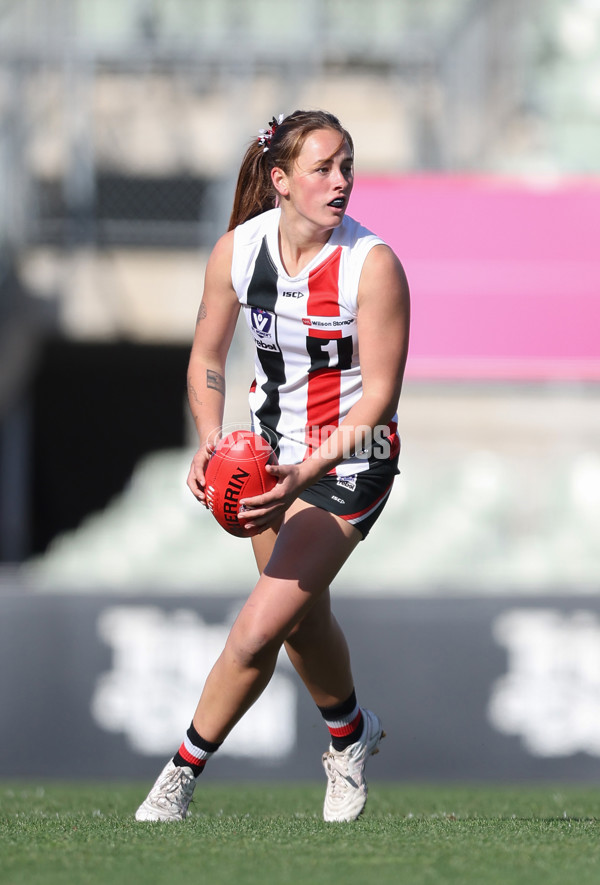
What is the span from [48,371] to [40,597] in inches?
277

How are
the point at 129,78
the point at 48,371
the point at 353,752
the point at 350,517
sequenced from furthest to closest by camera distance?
the point at 48,371, the point at 129,78, the point at 353,752, the point at 350,517

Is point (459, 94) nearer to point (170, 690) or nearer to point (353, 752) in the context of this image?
point (170, 690)

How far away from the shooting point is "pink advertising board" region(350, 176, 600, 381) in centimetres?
880

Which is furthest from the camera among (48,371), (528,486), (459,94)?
(48,371)

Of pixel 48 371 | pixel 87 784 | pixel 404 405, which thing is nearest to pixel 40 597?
pixel 87 784

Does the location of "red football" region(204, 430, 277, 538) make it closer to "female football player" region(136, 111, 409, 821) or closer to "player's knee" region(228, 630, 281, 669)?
"female football player" region(136, 111, 409, 821)

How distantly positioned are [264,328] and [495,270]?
5.58 m

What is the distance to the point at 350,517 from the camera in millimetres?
3570

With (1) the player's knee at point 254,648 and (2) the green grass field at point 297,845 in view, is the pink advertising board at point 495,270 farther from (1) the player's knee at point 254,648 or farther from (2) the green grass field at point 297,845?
(1) the player's knee at point 254,648

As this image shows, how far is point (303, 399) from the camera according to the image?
12.1 ft

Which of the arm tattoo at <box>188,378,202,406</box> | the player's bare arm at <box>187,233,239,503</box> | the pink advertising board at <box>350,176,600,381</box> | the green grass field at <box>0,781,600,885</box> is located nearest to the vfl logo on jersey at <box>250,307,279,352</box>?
the player's bare arm at <box>187,233,239,503</box>

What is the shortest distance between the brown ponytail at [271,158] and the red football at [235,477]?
77cm

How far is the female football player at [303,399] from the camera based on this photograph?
3.42 m

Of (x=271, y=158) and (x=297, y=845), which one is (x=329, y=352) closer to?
(x=271, y=158)
